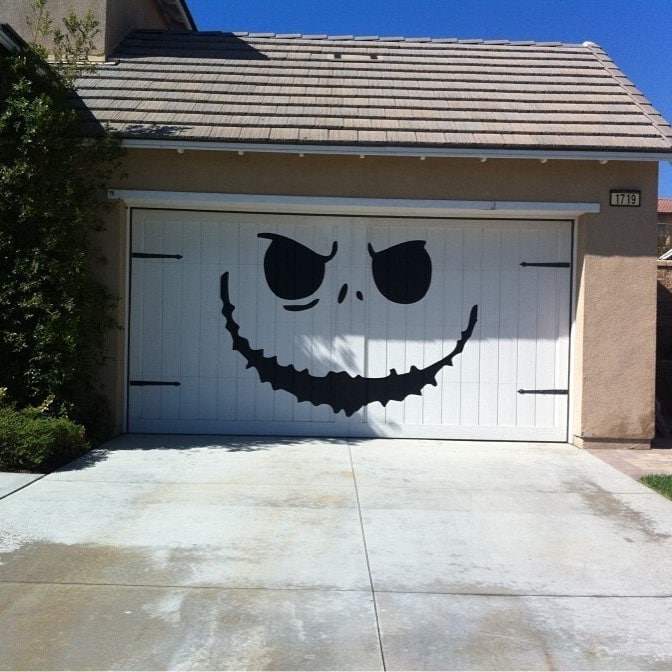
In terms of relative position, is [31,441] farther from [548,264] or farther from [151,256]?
[548,264]

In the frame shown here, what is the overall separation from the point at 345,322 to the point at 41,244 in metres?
3.37

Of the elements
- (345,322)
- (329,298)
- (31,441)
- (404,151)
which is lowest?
(31,441)

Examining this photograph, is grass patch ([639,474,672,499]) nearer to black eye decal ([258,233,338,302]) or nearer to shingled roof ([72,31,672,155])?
shingled roof ([72,31,672,155])

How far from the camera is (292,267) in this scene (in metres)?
8.75

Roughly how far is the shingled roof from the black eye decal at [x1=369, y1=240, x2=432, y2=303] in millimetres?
1260

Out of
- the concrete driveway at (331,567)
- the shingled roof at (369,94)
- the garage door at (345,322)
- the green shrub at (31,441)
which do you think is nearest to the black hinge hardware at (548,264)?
the garage door at (345,322)

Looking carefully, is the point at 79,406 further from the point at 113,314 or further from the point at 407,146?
the point at 407,146

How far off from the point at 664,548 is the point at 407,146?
189 inches

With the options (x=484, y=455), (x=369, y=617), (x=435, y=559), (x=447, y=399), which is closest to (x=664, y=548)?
(x=435, y=559)

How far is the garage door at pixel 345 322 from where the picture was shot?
8.75 metres

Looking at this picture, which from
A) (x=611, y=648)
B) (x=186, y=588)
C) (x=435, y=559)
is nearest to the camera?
(x=611, y=648)

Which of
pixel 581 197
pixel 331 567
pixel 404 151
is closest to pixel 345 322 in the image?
pixel 404 151

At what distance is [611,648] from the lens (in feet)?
12.1

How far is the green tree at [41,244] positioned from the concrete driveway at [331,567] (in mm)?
1067
